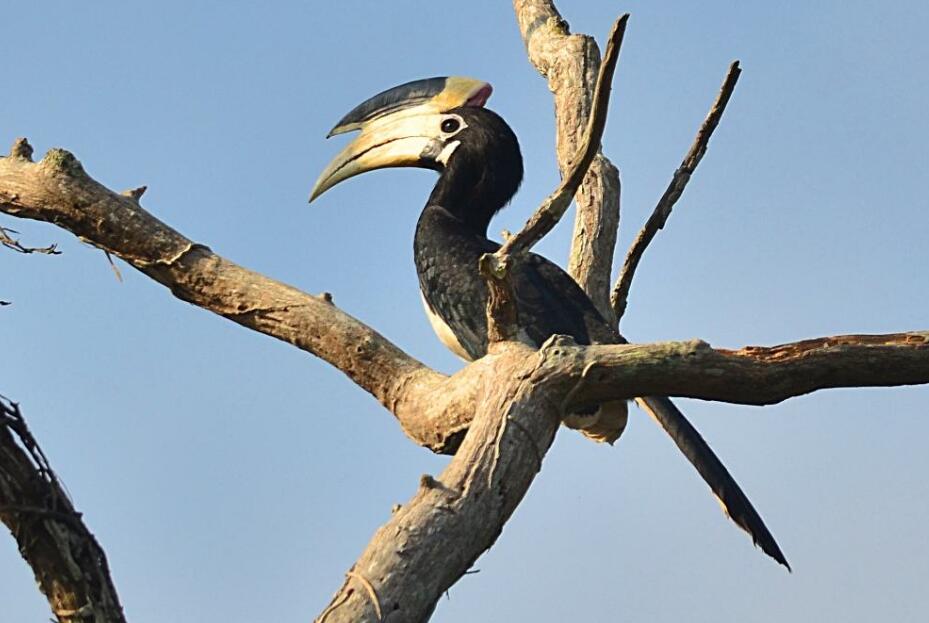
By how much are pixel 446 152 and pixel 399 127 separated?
0.77 ft

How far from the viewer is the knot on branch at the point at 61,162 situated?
3.98 m

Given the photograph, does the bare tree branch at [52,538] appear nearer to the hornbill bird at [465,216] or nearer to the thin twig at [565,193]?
the thin twig at [565,193]

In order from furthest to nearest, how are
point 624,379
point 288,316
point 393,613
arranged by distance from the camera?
point 288,316, point 624,379, point 393,613

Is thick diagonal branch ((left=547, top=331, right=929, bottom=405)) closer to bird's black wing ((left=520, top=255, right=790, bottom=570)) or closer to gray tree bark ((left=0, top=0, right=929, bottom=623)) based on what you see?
gray tree bark ((left=0, top=0, right=929, bottom=623))

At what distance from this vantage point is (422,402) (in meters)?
3.65

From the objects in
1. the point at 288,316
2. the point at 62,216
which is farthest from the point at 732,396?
the point at 62,216

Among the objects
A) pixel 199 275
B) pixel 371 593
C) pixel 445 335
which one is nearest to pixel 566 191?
pixel 371 593

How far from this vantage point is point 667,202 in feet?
16.0

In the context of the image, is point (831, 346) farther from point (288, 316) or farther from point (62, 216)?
point (62, 216)

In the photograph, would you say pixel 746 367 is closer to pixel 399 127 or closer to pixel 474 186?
pixel 474 186

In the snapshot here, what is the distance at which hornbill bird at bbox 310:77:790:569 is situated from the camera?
463 centimetres

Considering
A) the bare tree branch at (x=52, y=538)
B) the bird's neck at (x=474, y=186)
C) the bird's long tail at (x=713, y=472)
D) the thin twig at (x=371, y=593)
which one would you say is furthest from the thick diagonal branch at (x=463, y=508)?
the bird's neck at (x=474, y=186)

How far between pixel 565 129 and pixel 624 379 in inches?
96.3

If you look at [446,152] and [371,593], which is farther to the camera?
[446,152]
